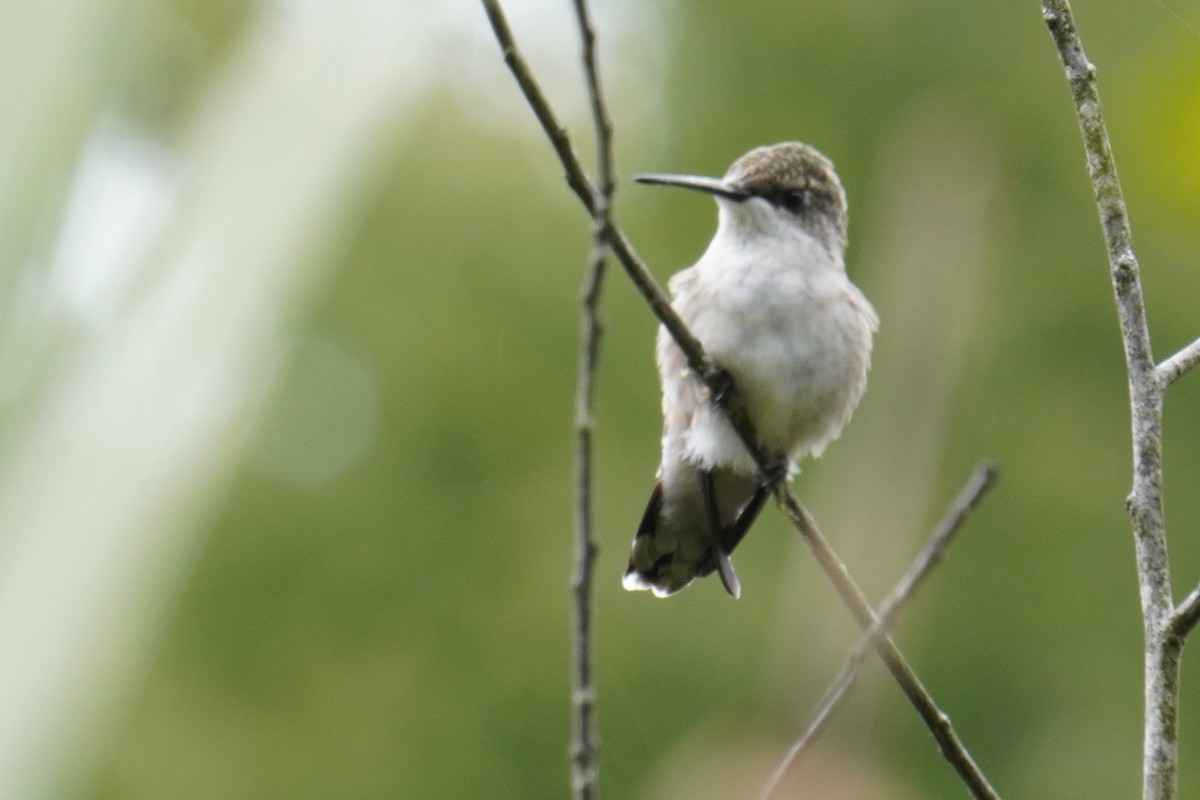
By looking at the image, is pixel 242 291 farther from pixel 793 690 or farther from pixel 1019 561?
pixel 1019 561

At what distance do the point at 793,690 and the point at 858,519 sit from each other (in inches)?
38.0

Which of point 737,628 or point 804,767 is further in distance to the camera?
point 737,628

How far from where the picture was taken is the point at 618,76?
12.8m

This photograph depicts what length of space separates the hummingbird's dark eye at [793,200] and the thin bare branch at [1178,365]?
6.56 ft

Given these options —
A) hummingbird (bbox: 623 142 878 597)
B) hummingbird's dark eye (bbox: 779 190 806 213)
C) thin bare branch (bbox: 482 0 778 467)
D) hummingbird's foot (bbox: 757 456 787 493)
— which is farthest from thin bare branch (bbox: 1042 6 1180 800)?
hummingbird's dark eye (bbox: 779 190 806 213)

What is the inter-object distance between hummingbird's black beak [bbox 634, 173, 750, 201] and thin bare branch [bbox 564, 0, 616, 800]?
1.44 meters

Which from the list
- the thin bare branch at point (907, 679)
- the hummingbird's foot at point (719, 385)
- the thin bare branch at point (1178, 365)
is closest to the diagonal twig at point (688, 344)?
the thin bare branch at point (907, 679)

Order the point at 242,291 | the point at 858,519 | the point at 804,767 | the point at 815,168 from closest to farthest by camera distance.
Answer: the point at 242,291 → the point at 804,767 → the point at 858,519 → the point at 815,168

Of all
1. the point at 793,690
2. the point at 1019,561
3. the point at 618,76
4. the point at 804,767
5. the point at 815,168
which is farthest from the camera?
the point at 618,76

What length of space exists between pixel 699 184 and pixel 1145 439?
192 centimetres

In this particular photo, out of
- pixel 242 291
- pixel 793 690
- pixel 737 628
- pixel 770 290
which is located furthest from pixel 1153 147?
pixel 242 291

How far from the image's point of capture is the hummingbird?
13.2 ft

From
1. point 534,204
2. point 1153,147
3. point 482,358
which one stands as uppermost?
point 1153,147

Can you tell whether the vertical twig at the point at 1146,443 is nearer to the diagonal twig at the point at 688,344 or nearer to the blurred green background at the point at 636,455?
the diagonal twig at the point at 688,344
